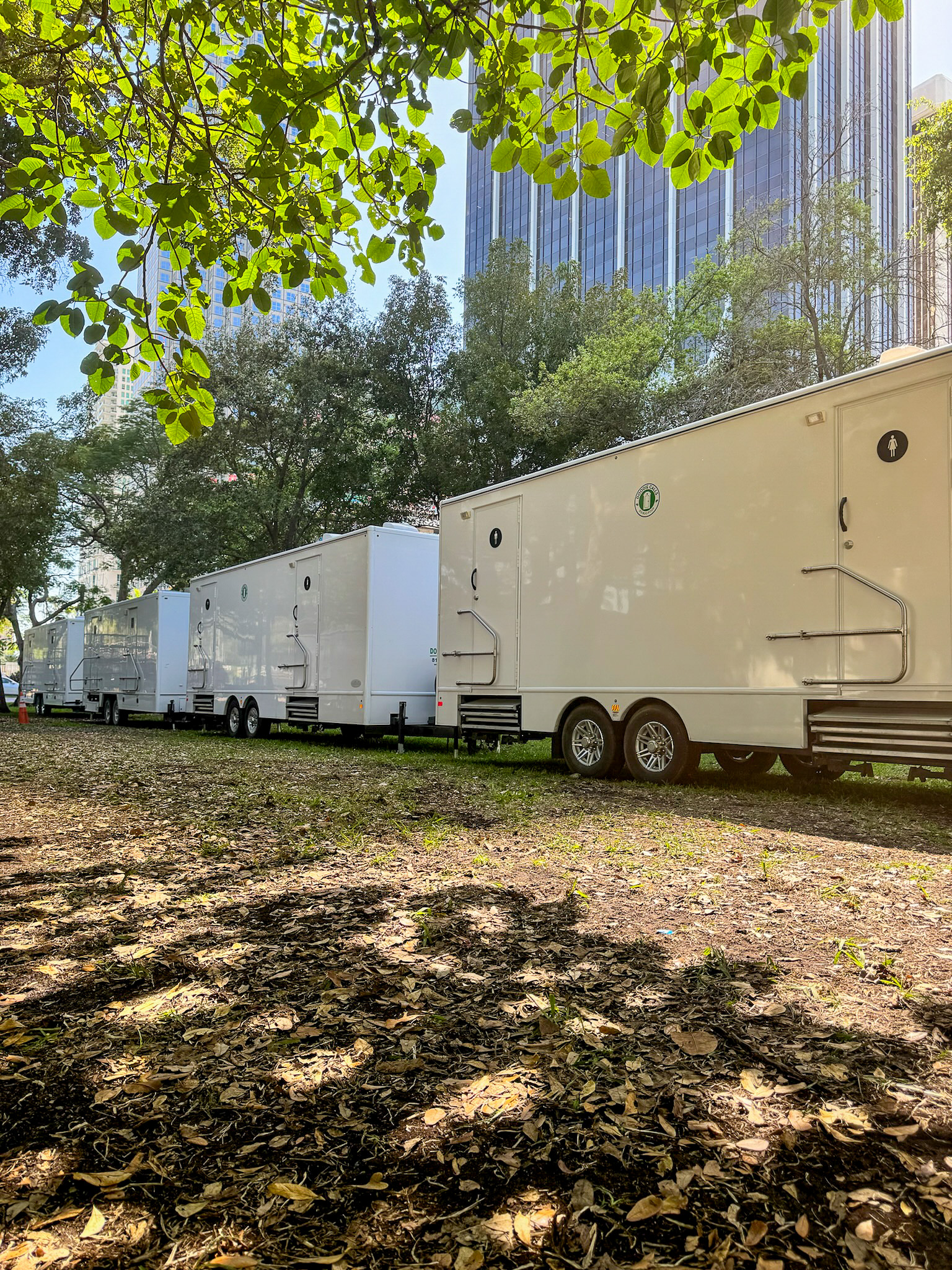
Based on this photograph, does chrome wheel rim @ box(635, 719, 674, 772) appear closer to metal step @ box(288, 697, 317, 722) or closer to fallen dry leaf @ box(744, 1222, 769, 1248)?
metal step @ box(288, 697, 317, 722)

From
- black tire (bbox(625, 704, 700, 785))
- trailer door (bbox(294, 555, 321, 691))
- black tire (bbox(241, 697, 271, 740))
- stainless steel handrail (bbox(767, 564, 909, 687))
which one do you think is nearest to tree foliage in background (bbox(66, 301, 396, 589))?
black tire (bbox(241, 697, 271, 740))

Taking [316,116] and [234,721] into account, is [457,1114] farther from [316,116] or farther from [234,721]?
[234,721]

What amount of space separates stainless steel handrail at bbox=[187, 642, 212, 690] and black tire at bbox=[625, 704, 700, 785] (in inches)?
490

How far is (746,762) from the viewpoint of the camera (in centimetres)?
1059

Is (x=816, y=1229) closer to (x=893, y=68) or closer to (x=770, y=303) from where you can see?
(x=770, y=303)

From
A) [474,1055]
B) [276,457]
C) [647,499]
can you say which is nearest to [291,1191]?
[474,1055]

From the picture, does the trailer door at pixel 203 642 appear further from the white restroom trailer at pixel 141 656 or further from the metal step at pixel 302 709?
the metal step at pixel 302 709

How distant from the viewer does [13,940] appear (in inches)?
146

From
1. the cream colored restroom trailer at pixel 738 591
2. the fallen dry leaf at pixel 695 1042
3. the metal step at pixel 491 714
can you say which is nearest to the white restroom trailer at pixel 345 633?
the metal step at pixel 491 714

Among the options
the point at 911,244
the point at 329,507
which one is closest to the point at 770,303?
the point at 911,244

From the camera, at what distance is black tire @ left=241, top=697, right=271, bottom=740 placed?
684 inches

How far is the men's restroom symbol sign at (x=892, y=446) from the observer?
7.02 meters

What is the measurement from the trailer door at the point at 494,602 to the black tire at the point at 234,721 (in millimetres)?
8002

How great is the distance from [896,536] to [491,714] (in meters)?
5.77
